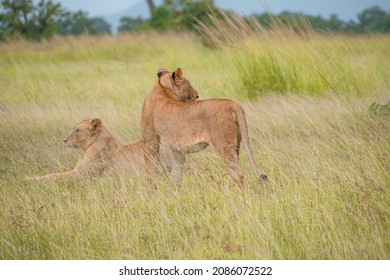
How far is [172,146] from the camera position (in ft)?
17.5

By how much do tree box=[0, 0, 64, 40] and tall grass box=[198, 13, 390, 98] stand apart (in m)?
7.83

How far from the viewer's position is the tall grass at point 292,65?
8.62 meters

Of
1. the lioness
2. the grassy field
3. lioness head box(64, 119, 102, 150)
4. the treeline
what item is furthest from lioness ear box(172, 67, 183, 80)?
the treeline

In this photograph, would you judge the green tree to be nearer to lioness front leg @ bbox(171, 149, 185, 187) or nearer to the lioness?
the lioness

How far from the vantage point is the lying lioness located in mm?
5685

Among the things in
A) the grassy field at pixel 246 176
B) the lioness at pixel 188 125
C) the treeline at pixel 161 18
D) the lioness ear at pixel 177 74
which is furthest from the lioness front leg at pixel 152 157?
the treeline at pixel 161 18

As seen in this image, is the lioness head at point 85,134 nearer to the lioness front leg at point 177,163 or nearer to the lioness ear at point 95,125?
the lioness ear at point 95,125

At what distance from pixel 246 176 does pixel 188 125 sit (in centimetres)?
62

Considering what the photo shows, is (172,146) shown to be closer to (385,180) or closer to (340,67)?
(385,180)

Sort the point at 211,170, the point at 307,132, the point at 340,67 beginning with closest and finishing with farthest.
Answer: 1. the point at 211,170
2. the point at 307,132
3. the point at 340,67

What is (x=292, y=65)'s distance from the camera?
8875mm

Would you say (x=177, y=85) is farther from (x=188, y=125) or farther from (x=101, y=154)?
(x=101, y=154)
